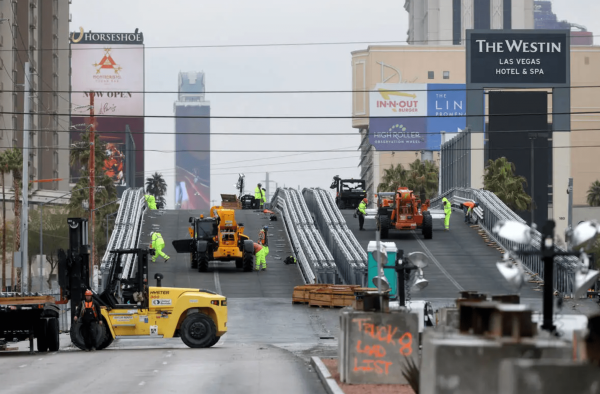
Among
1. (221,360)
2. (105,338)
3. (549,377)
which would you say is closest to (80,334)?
(105,338)

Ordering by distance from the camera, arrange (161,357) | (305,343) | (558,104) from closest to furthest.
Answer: (161,357), (305,343), (558,104)

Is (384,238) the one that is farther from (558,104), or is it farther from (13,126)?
(13,126)

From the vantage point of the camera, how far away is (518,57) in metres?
125

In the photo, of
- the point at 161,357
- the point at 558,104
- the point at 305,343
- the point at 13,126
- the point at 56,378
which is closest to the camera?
the point at 56,378

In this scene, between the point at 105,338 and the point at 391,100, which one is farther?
the point at 391,100

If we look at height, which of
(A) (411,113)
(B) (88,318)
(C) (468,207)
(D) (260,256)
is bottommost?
(B) (88,318)

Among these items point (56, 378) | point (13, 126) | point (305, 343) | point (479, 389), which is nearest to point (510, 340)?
point (479, 389)

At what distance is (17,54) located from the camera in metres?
138

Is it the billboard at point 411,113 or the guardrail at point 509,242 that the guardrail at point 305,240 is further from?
the billboard at point 411,113

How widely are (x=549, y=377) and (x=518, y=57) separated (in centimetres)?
11770

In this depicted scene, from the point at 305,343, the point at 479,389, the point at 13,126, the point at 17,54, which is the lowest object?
the point at 305,343

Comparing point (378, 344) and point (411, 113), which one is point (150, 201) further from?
point (411, 113)

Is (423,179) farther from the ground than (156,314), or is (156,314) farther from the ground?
(423,179)

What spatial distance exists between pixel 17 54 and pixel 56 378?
399ft
